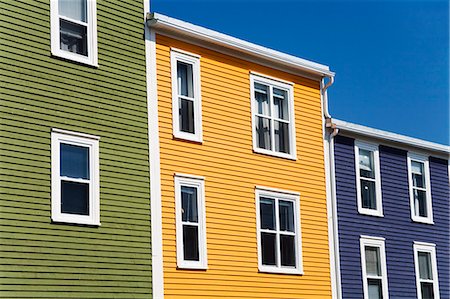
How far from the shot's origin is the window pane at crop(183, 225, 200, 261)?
2344 cm

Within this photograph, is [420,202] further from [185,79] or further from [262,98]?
[185,79]

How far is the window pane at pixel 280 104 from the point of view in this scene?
27.1 metres

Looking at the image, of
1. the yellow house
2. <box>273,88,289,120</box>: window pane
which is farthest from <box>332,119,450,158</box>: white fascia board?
<box>273,88,289,120</box>: window pane

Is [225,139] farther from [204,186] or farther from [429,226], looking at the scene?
[429,226]

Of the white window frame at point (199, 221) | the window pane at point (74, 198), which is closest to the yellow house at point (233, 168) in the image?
the white window frame at point (199, 221)

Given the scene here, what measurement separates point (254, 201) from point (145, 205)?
4.17 meters

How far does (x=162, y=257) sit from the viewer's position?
22.5 m

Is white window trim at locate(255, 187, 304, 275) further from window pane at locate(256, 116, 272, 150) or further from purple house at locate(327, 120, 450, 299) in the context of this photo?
purple house at locate(327, 120, 450, 299)

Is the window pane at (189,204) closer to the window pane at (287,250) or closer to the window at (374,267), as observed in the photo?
the window pane at (287,250)

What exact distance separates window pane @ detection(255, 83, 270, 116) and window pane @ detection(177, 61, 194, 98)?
2627 millimetres

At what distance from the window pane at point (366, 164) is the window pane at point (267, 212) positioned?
5028 mm

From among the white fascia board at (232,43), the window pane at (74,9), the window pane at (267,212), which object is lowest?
the window pane at (267,212)

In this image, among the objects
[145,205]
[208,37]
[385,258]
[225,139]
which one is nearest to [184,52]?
[208,37]

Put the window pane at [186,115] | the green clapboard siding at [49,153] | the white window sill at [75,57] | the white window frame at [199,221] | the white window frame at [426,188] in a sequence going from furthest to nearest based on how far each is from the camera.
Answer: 1. the white window frame at [426,188]
2. the window pane at [186,115]
3. the white window frame at [199,221]
4. the white window sill at [75,57]
5. the green clapboard siding at [49,153]
